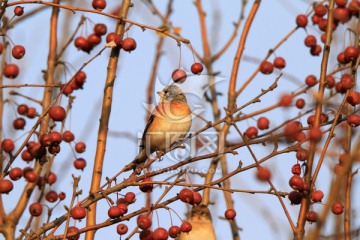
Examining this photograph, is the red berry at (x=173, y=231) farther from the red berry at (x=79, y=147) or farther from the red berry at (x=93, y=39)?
the red berry at (x=93, y=39)

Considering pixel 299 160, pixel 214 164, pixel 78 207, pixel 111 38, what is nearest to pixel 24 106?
pixel 111 38

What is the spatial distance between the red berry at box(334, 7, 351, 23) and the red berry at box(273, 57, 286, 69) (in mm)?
497

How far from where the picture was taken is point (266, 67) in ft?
15.9

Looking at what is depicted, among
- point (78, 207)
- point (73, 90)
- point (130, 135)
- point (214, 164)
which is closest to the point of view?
point (78, 207)

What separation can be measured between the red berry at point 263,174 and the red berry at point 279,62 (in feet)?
6.40

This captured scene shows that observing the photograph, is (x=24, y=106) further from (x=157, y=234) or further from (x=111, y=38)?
(x=157, y=234)

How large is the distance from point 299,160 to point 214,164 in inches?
54.2

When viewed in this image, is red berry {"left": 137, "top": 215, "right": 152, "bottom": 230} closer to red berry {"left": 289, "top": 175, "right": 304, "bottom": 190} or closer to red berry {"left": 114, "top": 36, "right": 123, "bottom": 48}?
red berry {"left": 289, "top": 175, "right": 304, "bottom": 190}

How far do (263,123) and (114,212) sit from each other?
1.90 meters

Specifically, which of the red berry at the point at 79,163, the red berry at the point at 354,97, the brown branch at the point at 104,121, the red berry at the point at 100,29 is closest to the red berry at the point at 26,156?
the red berry at the point at 79,163

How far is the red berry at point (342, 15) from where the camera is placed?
4.36m

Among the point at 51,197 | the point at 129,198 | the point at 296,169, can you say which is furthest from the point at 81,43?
the point at 296,169

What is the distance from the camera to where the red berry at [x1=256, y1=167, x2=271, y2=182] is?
2.94 meters

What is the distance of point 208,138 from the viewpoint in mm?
4777
